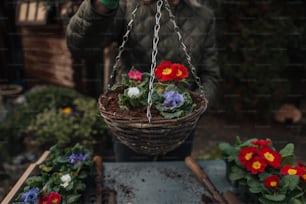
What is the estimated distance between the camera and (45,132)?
2.68 metres

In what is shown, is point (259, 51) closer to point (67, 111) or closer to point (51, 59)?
point (67, 111)

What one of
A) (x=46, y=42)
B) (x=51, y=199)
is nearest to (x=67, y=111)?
(x=46, y=42)

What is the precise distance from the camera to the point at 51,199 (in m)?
1.15

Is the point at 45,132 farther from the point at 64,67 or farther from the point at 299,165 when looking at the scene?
the point at 299,165

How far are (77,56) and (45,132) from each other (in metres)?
1.39

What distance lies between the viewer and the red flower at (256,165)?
128cm

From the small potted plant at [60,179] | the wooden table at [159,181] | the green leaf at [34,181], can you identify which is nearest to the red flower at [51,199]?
the small potted plant at [60,179]

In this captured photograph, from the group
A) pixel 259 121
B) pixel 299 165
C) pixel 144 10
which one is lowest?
pixel 259 121

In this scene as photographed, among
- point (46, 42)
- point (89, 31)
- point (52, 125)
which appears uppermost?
point (89, 31)

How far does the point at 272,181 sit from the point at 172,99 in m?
0.51

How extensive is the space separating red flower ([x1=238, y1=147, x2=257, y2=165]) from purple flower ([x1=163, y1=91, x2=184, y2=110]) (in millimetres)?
439

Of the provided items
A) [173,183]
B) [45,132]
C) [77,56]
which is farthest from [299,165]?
[45,132]

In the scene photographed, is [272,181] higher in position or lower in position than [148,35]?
lower

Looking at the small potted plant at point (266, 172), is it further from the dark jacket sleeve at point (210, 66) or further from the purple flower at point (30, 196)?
the purple flower at point (30, 196)
